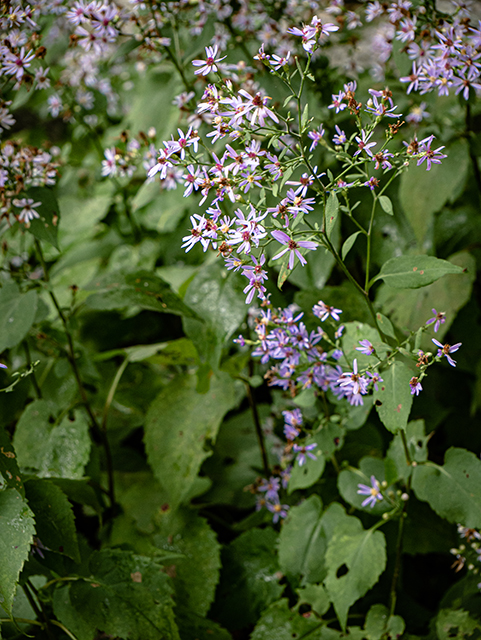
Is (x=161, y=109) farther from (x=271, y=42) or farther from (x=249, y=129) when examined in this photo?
(x=249, y=129)

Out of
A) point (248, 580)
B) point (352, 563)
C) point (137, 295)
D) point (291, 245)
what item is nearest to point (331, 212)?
point (291, 245)

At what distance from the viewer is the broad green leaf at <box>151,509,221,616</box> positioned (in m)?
1.96

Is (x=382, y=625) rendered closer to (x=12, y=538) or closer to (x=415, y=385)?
(x=415, y=385)

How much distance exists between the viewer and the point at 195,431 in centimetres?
210

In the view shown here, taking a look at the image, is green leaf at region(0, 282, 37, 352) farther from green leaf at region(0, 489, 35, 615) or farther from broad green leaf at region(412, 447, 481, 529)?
broad green leaf at region(412, 447, 481, 529)

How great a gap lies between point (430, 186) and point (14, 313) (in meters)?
1.72

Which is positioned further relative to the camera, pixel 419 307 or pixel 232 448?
pixel 232 448

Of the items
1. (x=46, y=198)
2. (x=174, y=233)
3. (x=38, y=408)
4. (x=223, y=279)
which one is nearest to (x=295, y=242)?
(x=223, y=279)

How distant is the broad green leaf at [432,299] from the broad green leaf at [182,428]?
76 centimetres

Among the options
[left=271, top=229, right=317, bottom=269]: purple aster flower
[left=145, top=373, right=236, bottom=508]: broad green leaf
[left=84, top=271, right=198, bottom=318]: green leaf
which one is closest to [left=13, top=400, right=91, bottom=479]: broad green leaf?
[left=145, top=373, right=236, bottom=508]: broad green leaf

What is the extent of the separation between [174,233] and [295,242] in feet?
6.33

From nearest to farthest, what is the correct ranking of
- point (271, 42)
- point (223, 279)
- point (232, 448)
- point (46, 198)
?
point (46, 198) < point (223, 279) < point (271, 42) < point (232, 448)

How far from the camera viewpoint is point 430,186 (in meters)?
2.17

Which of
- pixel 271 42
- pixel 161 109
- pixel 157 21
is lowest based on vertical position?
pixel 161 109
